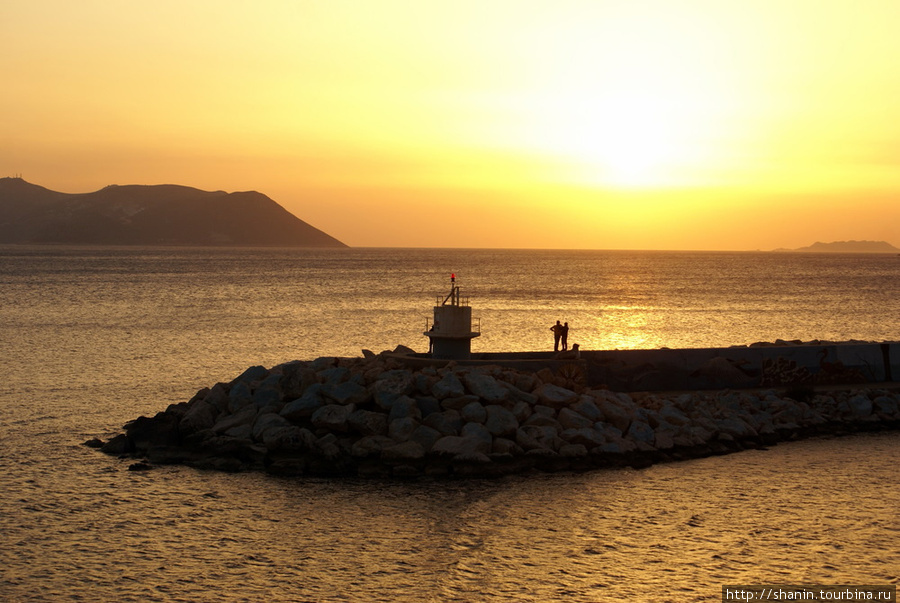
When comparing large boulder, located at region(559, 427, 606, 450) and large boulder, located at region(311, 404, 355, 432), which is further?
large boulder, located at region(311, 404, 355, 432)

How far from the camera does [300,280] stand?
110 meters

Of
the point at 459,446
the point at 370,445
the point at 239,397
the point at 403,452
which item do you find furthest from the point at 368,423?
the point at 239,397

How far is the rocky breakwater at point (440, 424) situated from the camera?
1955 cm

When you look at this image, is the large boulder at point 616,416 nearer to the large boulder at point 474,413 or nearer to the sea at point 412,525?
the sea at point 412,525

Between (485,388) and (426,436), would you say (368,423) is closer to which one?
(426,436)

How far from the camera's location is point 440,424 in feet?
67.2

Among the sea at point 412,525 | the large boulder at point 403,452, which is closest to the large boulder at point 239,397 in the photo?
the sea at point 412,525

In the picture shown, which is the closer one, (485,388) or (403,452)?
(403,452)

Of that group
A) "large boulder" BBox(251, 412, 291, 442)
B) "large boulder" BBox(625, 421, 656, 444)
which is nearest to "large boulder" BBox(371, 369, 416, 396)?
"large boulder" BBox(251, 412, 291, 442)

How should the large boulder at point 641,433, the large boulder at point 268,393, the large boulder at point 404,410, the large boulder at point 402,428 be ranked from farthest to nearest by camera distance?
the large boulder at point 268,393 < the large boulder at point 641,433 < the large boulder at point 404,410 < the large boulder at point 402,428

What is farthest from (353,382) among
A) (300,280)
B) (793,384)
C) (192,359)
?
(300,280)

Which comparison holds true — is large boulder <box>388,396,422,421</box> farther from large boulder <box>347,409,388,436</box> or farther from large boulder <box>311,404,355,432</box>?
large boulder <box>311,404,355,432</box>

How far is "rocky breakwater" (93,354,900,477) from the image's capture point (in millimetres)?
19547

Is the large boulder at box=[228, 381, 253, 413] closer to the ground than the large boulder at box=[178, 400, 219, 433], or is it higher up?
higher up
